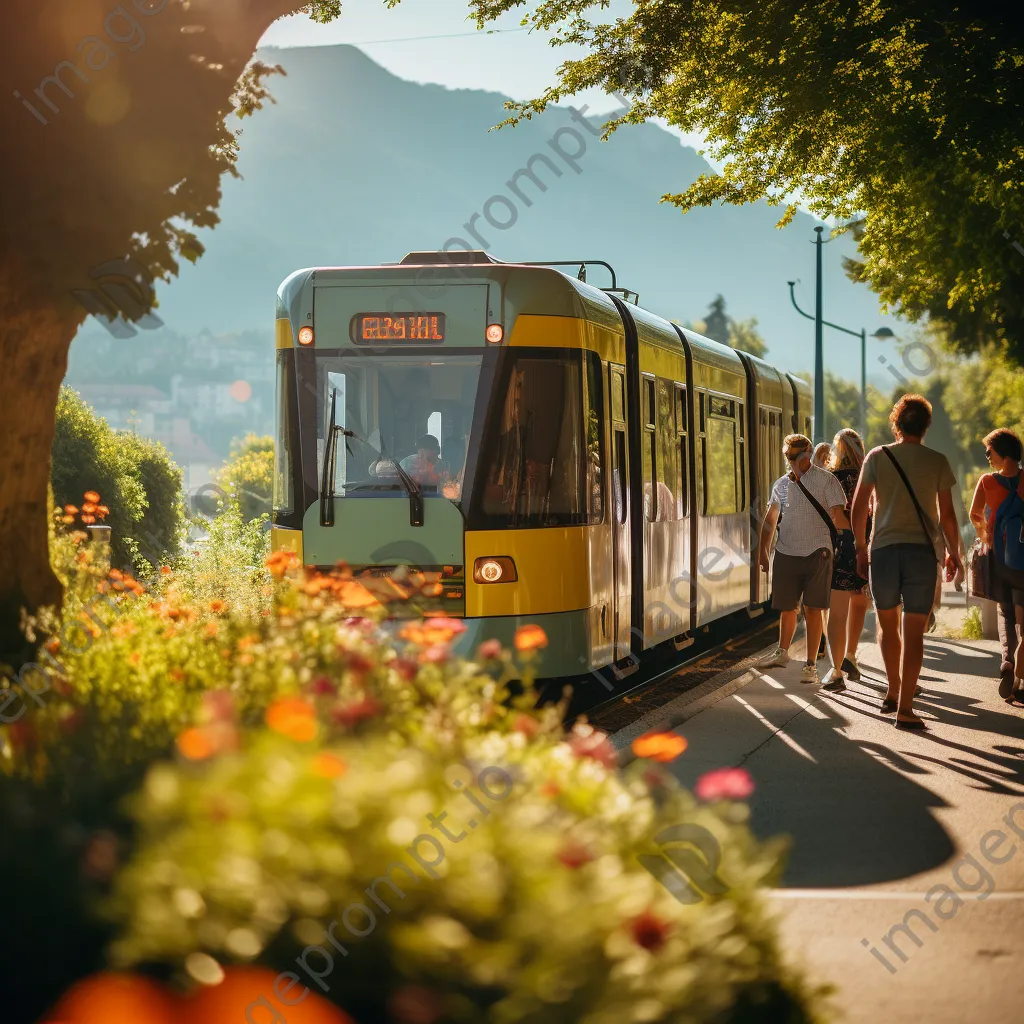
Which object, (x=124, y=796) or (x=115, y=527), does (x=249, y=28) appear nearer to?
(x=124, y=796)

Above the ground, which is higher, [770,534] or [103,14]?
[103,14]

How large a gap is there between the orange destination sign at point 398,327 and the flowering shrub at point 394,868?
20.7 ft

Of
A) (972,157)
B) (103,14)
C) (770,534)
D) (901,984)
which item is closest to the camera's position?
(901,984)

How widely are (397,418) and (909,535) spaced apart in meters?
3.48

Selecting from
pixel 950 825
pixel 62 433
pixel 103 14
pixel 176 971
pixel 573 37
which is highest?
pixel 573 37

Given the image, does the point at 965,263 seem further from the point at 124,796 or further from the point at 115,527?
the point at 124,796

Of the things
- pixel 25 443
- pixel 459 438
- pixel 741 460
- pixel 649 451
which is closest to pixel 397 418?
pixel 459 438

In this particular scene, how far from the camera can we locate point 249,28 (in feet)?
23.9

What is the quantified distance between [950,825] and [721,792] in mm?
3730

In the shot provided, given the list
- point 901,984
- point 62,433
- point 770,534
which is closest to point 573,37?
point 770,534

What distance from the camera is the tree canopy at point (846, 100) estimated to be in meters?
14.0

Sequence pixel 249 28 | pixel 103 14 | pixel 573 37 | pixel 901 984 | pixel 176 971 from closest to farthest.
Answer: pixel 176 971 < pixel 901 984 < pixel 103 14 < pixel 249 28 < pixel 573 37

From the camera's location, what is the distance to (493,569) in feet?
34.9

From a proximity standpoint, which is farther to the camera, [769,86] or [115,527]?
[115,527]
